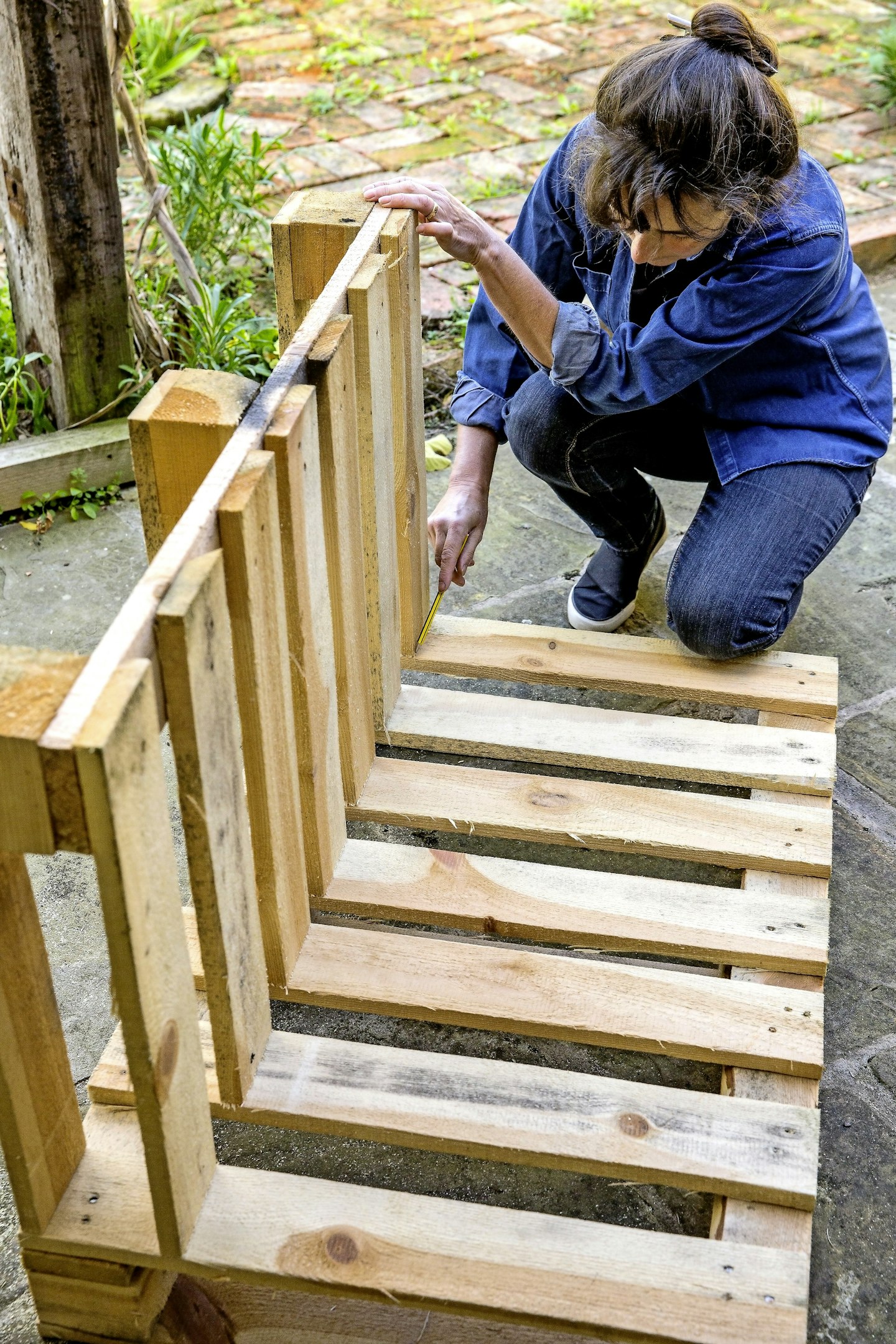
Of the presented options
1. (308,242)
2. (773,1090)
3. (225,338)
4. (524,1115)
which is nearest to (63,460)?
(225,338)

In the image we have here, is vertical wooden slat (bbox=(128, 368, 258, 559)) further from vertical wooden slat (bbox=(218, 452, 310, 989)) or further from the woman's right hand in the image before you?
the woman's right hand

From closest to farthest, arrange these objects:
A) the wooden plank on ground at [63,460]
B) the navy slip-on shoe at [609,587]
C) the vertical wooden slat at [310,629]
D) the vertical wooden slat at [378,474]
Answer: the vertical wooden slat at [310,629] → the vertical wooden slat at [378,474] → the navy slip-on shoe at [609,587] → the wooden plank on ground at [63,460]

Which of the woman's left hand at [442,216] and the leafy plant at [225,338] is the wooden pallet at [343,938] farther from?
the leafy plant at [225,338]

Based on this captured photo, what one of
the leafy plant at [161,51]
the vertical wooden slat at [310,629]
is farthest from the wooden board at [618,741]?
the leafy plant at [161,51]

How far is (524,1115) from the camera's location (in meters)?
1.53

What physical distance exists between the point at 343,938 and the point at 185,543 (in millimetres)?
730

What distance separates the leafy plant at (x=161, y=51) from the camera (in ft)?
16.0

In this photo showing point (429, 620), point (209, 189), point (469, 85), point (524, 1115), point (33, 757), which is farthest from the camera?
point (469, 85)

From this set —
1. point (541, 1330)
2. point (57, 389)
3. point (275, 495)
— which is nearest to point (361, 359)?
point (275, 495)

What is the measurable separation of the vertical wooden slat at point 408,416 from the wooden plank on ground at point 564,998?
666mm

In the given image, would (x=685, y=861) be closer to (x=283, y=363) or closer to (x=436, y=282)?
(x=283, y=363)

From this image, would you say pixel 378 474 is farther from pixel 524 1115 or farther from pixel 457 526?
pixel 524 1115

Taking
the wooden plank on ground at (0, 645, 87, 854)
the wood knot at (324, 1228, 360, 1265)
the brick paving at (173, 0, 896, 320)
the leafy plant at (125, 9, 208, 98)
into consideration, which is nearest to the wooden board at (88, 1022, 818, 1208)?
the wood knot at (324, 1228, 360, 1265)

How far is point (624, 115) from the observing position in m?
1.82
